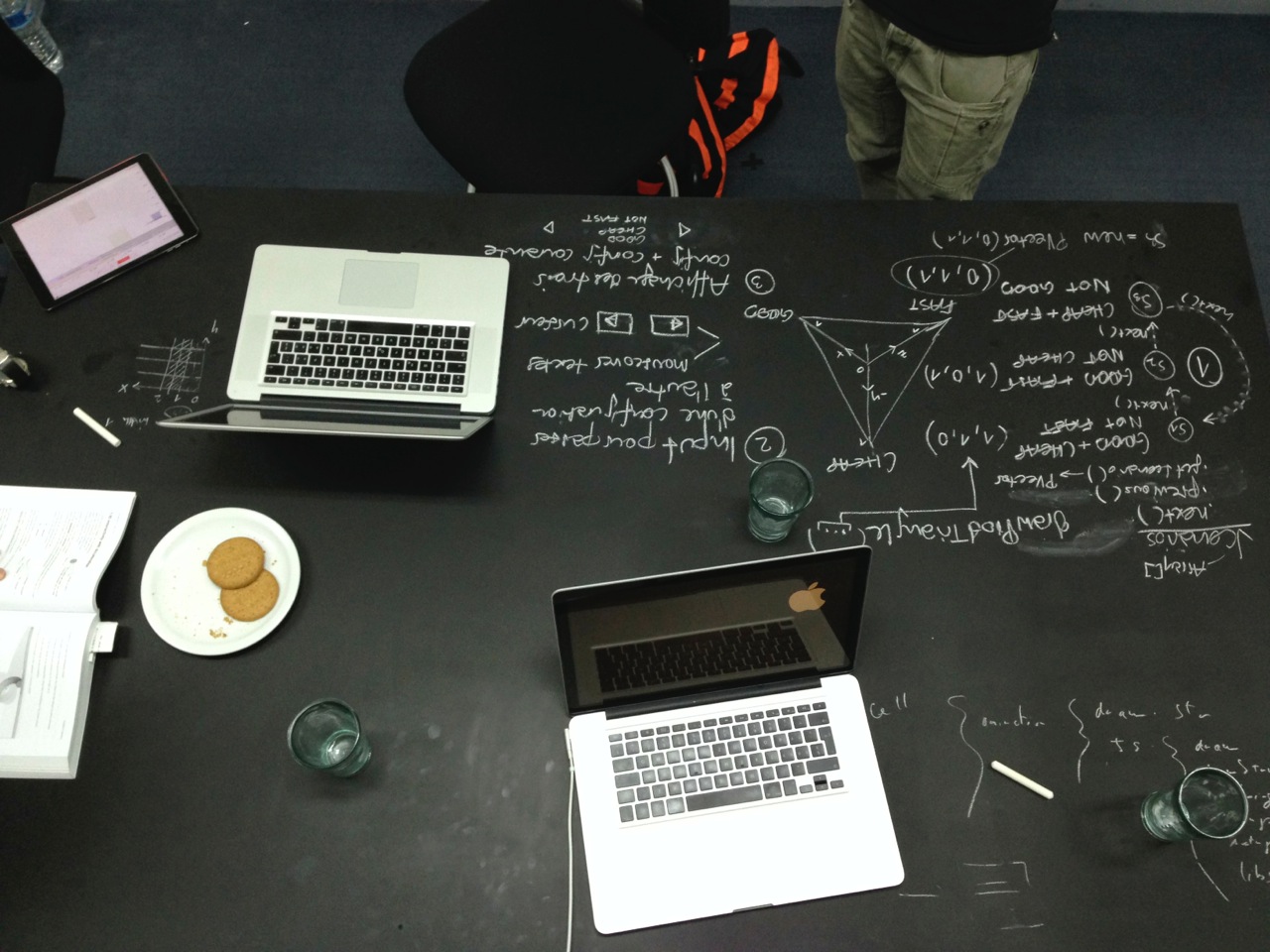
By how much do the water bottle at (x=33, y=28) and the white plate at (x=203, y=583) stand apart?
1.95m

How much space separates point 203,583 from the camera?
1323 millimetres

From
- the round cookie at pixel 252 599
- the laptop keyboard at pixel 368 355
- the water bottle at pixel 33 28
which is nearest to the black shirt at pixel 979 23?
the laptop keyboard at pixel 368 355

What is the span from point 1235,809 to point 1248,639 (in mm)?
270

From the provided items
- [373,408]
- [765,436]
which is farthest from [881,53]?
[373,408]

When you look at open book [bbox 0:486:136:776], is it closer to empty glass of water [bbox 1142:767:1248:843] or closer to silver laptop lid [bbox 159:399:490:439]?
silver laptop lid [bbox 159:399:490:439]

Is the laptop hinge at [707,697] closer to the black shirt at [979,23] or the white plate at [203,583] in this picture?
the white plate at [203,583]

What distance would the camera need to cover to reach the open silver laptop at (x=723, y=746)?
45.6 inches

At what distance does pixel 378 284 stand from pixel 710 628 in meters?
0.78

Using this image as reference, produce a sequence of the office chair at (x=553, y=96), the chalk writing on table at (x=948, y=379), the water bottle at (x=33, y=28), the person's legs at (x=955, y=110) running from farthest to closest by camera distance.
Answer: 1. the water bottle at (x=33, y=28)
2. the office chair at (x=553, y=96)
3. the person's legs at (x=955, y=110)
4. the chalk writing on table at (x=948, y=379)

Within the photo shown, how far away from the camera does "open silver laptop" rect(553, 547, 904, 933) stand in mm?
1157

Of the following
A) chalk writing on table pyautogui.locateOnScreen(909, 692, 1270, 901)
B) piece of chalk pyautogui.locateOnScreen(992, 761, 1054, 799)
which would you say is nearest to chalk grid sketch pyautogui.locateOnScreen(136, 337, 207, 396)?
chalk writing on table pyautogui.locateOnScreen(909, 692, 1270, 901)

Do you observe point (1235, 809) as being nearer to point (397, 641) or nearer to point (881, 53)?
point (397, 641)

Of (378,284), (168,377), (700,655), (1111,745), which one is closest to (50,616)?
(168,377)

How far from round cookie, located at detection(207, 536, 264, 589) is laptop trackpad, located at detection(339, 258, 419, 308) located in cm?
42
